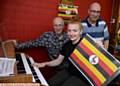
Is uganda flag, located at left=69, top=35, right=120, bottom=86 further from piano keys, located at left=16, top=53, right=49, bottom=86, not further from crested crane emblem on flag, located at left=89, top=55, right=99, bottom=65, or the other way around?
piano keys, located at left=16, top=53, right=49, bottom=86

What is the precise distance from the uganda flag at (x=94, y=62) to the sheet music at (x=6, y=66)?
0.56 metres

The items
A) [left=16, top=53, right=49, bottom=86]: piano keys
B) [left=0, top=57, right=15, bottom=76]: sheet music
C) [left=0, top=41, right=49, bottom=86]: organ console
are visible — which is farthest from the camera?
[left=16, top=53, right=49, bottom=86]: piano keys

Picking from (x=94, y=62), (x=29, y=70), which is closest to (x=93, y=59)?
(x=94, y=62)

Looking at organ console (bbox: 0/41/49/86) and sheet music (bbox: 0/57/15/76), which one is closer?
organ console (bbox: 0/41/49/86)

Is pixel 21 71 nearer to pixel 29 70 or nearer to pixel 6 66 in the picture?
pixel 29 70

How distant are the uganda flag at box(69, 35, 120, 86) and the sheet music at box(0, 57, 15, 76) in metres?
0.56

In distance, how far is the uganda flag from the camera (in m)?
2.11

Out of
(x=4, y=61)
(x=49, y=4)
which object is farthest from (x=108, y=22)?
(x=4, y=61)

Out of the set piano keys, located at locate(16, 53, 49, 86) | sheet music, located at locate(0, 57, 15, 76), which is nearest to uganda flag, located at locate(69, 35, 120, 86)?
piano keys, located at locate(16, 53, 49, 86)

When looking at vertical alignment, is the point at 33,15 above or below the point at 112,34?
above

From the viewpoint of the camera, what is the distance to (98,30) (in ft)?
11.4

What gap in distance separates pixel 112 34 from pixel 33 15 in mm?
1227

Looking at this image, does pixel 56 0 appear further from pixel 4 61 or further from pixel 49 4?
pixel 4 61

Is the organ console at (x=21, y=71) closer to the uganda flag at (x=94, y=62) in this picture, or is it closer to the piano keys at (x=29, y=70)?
the piano keys at (x=29, y=70)
